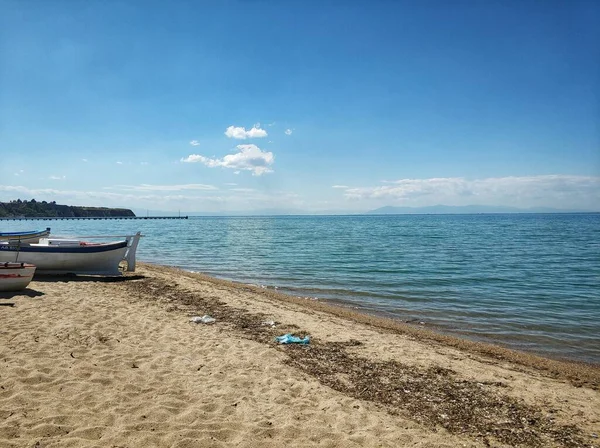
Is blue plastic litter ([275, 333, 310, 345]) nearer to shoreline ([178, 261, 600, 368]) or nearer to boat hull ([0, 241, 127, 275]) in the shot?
shoreline ([178, 261, 600, 368])

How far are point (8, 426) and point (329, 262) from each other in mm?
22920

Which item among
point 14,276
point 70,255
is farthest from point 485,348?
point 70,255

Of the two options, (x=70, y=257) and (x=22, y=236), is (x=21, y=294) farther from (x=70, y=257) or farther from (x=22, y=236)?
(x=22, y=236)

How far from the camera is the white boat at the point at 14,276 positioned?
39.3 ft

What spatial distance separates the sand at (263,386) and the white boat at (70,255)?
20.7ft

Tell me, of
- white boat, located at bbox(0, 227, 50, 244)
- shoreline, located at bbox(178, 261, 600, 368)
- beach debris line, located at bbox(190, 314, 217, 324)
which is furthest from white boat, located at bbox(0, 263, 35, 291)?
shoreline, located at bbox(178, 261, 600, 368)

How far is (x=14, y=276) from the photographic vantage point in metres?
12.2

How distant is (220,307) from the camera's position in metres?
12.2

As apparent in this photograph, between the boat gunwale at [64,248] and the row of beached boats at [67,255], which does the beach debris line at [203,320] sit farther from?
the boat gunwale at [64,248]

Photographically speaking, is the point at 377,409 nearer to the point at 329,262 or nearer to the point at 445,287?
the point at 445,287

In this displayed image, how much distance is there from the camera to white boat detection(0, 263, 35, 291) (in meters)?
12.0

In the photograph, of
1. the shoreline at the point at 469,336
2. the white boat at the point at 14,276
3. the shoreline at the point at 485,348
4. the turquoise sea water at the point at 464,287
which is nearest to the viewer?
the shoreline at the point at 485,348

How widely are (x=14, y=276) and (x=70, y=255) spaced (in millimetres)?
4391

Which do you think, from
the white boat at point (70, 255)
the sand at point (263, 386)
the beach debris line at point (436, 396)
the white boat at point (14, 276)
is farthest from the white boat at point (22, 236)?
the beach debris line at point (436, 396)
